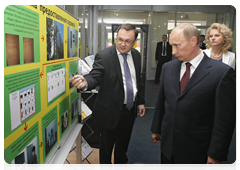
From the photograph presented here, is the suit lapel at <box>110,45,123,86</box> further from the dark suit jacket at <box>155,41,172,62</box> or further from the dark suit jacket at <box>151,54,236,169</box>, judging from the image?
the dark suit jacket at <box>155,41,172,62</box>

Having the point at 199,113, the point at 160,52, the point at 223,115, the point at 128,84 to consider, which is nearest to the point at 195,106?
the point at 199,113

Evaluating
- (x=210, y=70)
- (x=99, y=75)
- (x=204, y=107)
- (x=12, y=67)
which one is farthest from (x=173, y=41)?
(x=12, y=67)

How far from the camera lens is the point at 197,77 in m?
1.29

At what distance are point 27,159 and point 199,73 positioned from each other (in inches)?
45.4

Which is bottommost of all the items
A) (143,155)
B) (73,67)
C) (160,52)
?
(143,155)

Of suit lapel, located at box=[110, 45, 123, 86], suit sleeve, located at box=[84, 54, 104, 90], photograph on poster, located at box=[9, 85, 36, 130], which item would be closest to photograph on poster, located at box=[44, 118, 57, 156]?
photograph on poster, located at box=[9, 85, 36, 130]

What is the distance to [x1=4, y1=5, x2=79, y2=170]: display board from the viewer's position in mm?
764

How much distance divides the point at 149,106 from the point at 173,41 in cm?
376

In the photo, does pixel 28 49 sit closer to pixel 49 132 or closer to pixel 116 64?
pixel 49 132

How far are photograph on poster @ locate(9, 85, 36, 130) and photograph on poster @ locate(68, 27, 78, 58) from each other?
2.05 ft

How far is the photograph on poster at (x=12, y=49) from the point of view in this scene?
74cm

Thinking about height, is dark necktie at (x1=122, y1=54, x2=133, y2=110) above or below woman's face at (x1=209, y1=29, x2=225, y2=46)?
below

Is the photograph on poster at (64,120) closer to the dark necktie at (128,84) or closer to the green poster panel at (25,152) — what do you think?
the green poster panel at (25,152)

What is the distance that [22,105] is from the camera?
2.81 ft
